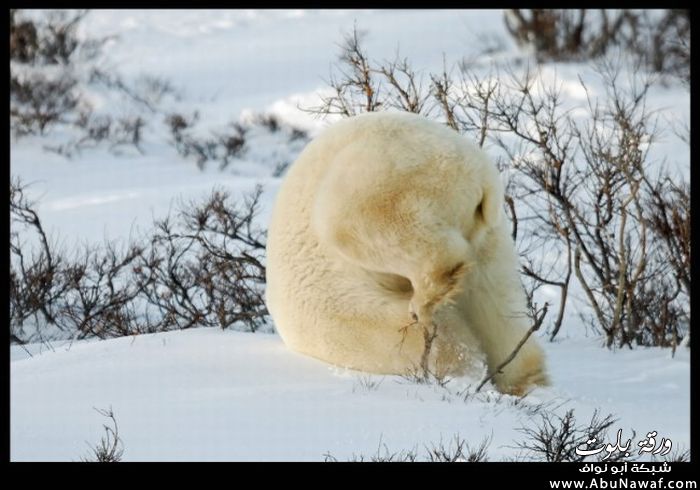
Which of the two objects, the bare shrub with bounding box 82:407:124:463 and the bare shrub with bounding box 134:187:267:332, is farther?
the bare shrub with bounding box 134:187:267:332

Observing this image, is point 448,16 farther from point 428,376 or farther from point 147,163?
point 428,376

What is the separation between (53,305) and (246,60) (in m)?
16.8

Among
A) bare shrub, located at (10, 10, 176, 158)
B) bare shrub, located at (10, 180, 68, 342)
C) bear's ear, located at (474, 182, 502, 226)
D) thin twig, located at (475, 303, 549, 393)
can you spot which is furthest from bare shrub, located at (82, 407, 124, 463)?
bare shrub, located at (10, 10, 176, 158)

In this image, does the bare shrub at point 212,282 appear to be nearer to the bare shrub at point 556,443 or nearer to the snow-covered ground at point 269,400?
the snow-covered ground at point 269,400

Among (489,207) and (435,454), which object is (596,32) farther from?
(435,454)

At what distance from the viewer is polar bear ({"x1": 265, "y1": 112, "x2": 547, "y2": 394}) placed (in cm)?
481

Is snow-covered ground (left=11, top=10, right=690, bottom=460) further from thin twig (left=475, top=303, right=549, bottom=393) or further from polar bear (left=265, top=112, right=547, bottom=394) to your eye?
polar bear (left=265, top=112, right=547, bottom=394)

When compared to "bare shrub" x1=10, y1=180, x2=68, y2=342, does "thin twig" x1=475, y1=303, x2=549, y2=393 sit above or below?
above

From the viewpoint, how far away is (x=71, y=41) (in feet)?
75.7

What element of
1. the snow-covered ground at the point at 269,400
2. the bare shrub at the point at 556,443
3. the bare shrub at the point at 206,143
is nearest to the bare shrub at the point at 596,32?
the bare shrub at the point at 206,143

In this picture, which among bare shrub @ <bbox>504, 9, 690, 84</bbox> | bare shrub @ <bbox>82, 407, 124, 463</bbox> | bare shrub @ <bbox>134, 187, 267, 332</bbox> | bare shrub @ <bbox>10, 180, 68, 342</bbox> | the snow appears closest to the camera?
bare shrub @ <bbox>82, 407, 124, 463</bbox>

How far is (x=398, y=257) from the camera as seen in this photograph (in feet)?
15.8

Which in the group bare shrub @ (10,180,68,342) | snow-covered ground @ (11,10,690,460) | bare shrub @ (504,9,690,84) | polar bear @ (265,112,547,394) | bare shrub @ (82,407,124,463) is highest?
bare shrub @ (504,9,690,84)

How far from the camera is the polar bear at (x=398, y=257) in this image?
481cm
